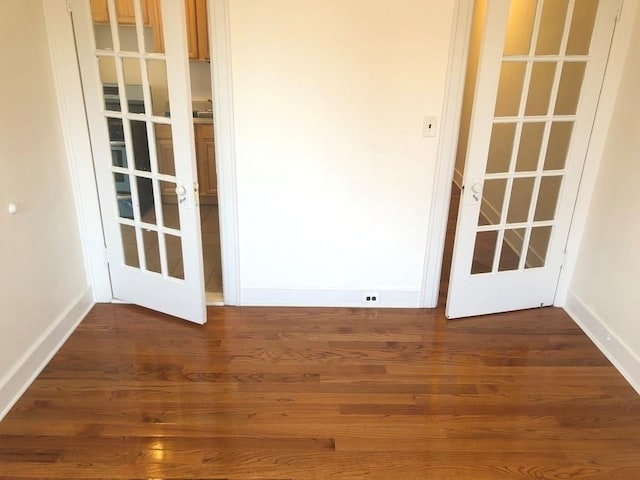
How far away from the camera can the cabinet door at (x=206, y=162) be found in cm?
488

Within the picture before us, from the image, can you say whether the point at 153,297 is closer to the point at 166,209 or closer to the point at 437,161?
the point at 166,209

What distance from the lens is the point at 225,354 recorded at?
112 inches

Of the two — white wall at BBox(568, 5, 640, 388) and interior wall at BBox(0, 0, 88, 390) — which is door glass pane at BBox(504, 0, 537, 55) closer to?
white wall at BBox(568, 5, 640, 388)

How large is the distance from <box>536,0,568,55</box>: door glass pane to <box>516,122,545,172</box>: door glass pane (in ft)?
1.76

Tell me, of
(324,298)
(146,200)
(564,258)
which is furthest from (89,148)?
(564,258)

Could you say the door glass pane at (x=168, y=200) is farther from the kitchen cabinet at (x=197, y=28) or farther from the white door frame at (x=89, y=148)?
the kitchen cabinet at (x=197, y=28)

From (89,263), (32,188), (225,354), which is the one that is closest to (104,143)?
(32,188)

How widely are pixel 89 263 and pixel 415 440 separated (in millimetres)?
2289

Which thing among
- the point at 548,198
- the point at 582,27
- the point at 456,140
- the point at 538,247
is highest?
the point at 582,27

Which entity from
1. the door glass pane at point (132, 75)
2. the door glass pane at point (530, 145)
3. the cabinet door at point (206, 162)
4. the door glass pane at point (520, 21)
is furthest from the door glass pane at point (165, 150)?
the door glass pane at point (530, 145)

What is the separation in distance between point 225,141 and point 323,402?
156 centimetres

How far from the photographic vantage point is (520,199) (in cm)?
372

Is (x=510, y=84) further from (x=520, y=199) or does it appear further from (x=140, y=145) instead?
(x=140, y=145)

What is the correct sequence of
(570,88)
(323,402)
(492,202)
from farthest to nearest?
(492,202) → (570,88) → (323,402)
